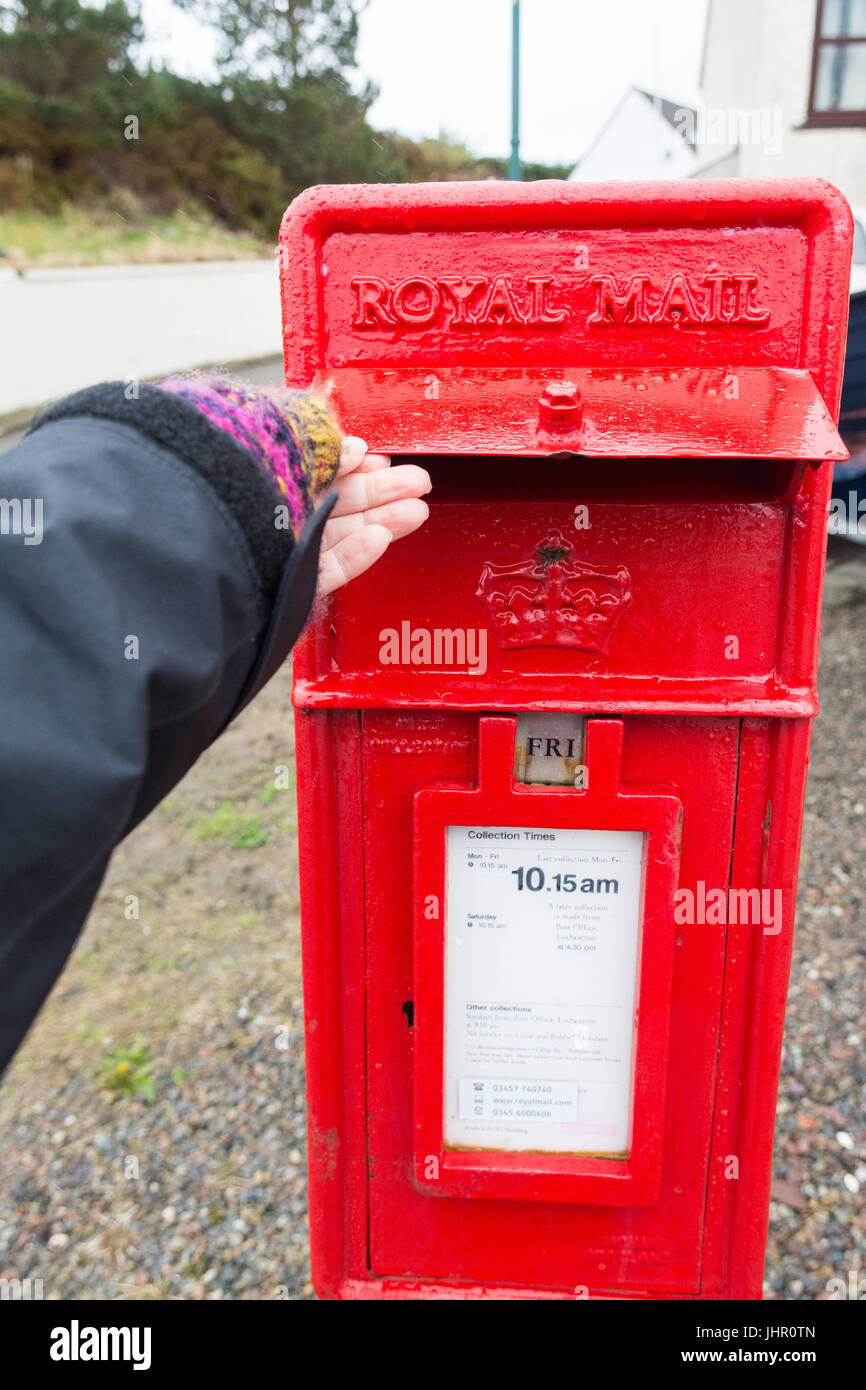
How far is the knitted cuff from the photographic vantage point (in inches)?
33.5

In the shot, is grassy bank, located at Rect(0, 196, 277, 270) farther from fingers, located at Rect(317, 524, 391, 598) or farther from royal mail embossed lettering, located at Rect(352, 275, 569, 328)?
fingers, located at Rect(317, 524, 391, 598)

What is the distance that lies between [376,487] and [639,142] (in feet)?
56.7

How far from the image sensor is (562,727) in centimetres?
136

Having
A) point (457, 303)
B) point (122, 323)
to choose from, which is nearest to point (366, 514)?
point (457, 303)

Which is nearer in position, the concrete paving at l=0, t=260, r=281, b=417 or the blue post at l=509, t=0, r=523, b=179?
the blue post at l=509, t=0, r=523, b=179

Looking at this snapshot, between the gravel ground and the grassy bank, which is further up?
the grassy bank

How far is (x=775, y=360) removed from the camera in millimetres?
1228

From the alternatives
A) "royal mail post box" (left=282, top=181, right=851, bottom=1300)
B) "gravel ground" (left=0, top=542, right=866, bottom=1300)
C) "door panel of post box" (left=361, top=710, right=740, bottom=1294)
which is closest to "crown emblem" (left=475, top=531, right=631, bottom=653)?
"royal mail post box" (left=282, top=181, right=851, bottom=1300)

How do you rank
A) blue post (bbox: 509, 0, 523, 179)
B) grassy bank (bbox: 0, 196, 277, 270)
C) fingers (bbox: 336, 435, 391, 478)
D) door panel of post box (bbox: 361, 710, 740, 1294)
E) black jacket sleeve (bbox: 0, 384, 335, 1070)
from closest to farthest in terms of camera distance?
black jacket sleeve (bbox: 0, 384, 335, 1070), fingers (bbox: 336, 435, 391, 478), door panel of post box (bbox: 361, 710, 740, 1294), blue post (bbox: 509, 0, 523, 179), grassy bank (bbox: 0, 196, 277, 270)

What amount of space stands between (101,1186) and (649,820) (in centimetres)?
175

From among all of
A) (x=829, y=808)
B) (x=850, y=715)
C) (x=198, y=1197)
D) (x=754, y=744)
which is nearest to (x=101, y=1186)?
(x=198, y=1197)

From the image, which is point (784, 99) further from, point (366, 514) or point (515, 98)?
point (366, 514)

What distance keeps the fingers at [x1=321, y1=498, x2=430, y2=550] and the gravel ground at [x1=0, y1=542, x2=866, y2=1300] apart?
1660 millimetres

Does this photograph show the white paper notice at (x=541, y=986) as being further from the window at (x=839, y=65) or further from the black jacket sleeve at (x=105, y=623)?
the window at (x=839, y=65)
